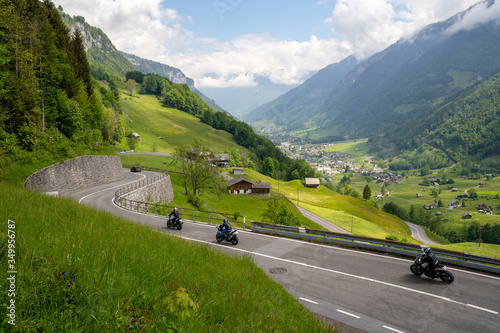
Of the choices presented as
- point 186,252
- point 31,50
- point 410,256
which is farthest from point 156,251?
point 31,50

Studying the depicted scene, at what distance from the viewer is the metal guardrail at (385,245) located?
12844 millimetres

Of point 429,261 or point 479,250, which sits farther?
point 479,250

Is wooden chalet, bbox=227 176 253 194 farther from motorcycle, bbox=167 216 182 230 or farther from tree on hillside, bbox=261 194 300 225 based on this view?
motorcycle, bbox=167 216 182 230

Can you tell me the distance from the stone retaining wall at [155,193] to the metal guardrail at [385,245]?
80.0 feet

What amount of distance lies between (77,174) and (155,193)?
38.6 ft

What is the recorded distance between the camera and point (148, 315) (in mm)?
4211

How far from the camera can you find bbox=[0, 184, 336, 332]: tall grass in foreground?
354 centimetres

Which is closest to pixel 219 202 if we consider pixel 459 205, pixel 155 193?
pixel 155 193

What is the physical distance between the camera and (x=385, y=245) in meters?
15.6

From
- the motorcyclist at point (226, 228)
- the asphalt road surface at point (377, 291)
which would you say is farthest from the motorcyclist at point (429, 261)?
the motorcyclist at point (226, 228)

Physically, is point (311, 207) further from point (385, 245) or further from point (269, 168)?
point (385, 245)

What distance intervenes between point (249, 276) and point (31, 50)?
39.4 metres

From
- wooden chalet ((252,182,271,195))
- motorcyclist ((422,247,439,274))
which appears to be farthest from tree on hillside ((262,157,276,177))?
motorcyclist ((422,247,439,274))

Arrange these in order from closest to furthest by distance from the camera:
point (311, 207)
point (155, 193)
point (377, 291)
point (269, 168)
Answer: point (377, 291), point (155, 193), point (311, 207), point (269, 168)
